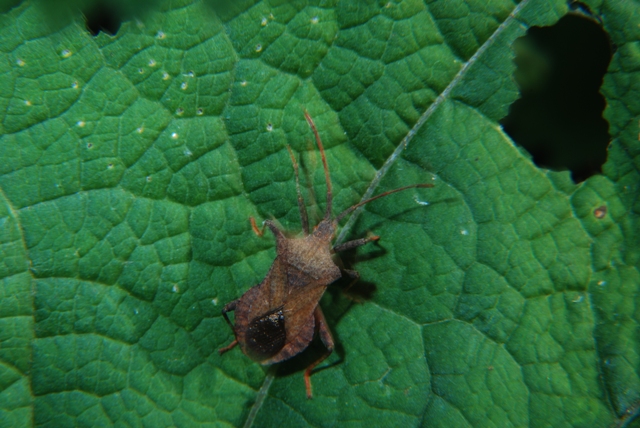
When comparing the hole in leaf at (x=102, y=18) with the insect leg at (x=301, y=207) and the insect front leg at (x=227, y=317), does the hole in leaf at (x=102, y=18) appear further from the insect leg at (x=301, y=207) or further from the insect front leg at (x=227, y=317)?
the insect front leg at (x=227, y=317)

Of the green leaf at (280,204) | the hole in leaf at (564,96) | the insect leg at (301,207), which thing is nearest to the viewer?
the green leaf at (280,204)

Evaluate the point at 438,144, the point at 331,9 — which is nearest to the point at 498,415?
the point at 438,144

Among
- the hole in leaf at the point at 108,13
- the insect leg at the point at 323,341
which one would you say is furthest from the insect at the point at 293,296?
the hole in leaf at the point at 108,13

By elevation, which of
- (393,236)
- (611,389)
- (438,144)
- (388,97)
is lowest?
(611,389)

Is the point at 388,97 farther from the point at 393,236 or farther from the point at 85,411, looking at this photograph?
the point at 85,411

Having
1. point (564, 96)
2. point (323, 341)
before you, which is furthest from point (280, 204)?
point (564, 96)

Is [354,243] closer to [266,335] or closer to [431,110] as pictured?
[266,335]
